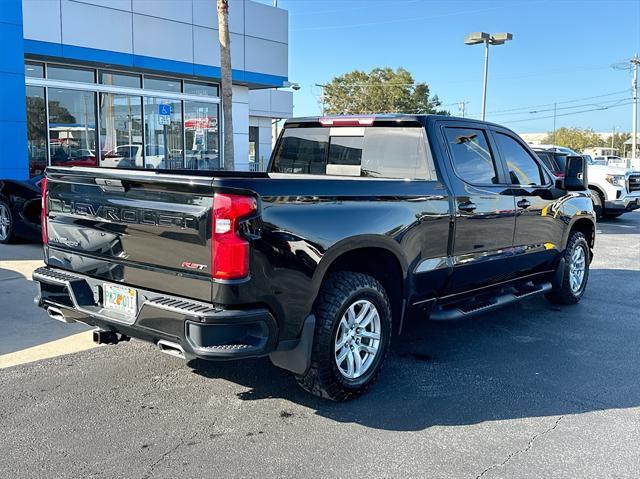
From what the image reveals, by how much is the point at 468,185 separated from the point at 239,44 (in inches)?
571

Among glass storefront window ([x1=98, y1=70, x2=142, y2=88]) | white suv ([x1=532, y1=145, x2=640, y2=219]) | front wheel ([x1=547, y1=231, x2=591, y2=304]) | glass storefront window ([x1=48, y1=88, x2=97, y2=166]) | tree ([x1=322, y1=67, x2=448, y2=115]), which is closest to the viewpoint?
front wheel ([x1=547, y1=231, x2=591, y2=304])

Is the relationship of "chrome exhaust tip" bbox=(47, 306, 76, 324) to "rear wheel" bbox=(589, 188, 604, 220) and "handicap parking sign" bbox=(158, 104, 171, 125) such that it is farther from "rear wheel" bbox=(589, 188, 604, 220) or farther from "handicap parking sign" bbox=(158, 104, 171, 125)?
"rear wheel" bbox=(589, 188, 604, 220)

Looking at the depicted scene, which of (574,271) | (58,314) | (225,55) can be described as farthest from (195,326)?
(225,55)

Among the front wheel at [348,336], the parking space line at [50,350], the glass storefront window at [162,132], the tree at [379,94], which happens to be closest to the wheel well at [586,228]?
the front wheel at [348,336]

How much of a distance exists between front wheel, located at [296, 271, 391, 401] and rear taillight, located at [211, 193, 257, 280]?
822 mm

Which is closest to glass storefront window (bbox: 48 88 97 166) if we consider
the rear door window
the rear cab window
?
the rear cab window

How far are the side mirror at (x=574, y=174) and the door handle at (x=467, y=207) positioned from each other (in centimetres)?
210

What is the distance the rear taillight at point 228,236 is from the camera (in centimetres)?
350

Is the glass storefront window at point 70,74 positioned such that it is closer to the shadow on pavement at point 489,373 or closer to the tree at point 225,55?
the tree at point 225,55

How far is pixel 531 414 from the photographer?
166 inches

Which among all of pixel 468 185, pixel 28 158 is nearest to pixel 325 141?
pixel 468 185

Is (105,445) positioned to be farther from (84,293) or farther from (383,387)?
(383,387)

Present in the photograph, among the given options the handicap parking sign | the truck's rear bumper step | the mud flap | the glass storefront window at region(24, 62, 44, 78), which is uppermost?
the glass storefront window at region(24, 62, 44, 78)

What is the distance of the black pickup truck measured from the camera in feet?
11.8
